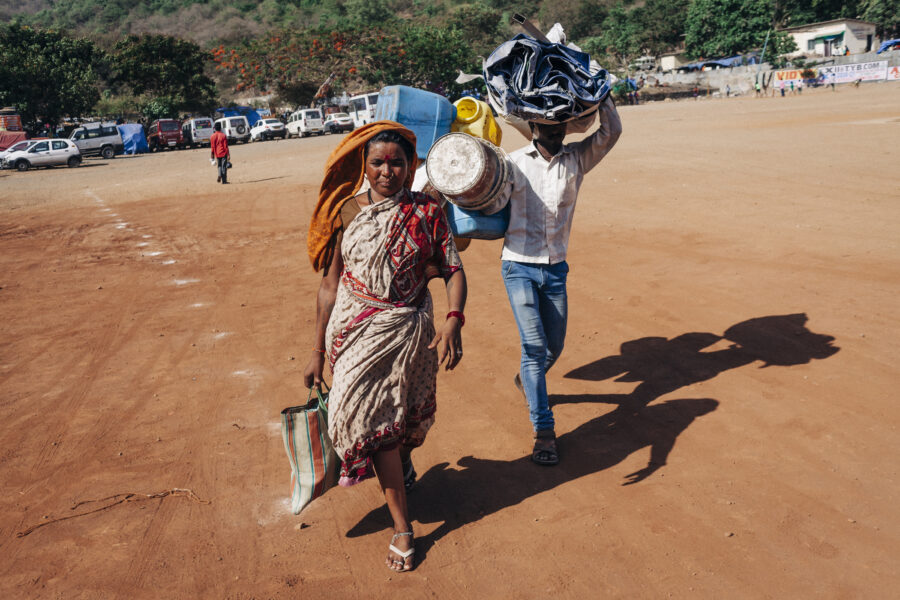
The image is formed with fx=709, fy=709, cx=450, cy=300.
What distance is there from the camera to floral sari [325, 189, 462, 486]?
9.46ft

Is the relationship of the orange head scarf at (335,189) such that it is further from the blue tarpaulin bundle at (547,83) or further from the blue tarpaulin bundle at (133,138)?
the blue tarpaulin bundle at (133,138)

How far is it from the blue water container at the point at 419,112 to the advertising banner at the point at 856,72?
1801 inches

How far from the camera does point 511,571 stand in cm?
296

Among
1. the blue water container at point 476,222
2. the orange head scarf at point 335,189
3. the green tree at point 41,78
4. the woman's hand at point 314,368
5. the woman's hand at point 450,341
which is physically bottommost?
the woman's hand at point 314,368

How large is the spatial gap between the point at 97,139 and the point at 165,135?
3.94 m

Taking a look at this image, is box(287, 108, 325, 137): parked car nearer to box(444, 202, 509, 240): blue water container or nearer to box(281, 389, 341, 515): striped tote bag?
box(444, 202, 509, 240): blue water container

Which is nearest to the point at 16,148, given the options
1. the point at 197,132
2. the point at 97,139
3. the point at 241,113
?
the point at 97,139

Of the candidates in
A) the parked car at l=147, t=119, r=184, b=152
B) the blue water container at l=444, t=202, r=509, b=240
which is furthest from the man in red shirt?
the parked car at l=147, t=119, r=184, b=152

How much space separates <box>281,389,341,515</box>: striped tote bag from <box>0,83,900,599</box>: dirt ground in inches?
12.2

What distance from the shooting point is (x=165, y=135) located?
37469mm

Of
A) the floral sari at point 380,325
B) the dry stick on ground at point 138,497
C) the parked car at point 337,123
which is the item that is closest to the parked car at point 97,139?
the parked car at point 337,123

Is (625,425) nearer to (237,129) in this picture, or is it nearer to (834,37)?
(237,129)

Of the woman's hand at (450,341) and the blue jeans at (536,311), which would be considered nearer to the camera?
the woman's hand at (450,341)

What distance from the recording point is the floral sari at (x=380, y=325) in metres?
2.88
